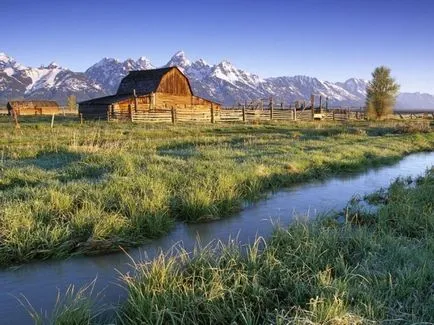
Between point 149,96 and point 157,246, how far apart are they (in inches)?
1600

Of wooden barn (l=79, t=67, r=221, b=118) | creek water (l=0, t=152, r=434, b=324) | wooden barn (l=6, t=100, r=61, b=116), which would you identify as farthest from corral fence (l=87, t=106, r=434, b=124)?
wooden barn (l=6, t=100, r=61, b=116)

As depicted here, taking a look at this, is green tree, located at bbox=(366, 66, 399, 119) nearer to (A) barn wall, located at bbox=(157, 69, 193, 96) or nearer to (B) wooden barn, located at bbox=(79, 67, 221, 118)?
(B) wooden barn, located at bbox=(79, 67, 221, 118)

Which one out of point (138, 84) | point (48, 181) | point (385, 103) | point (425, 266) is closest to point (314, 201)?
point (425, 266)

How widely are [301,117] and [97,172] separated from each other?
1841 inches

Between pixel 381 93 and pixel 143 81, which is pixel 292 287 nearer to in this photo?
pixel 143 81

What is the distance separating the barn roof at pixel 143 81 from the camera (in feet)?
160

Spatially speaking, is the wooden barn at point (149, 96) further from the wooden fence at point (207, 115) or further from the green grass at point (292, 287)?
the green grass at point (292, 287)

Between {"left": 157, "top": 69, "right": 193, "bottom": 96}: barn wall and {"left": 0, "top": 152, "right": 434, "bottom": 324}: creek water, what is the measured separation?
123ft

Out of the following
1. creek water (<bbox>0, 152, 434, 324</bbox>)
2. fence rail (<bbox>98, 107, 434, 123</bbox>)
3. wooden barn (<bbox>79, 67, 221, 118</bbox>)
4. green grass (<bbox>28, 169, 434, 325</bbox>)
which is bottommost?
creek water (<bbox>0, 152, 434, 324</bbox>)

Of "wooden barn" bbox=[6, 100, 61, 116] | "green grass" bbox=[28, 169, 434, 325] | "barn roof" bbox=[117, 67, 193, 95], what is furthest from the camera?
"wooden barn" bbox=[6, 100, 61, 116]

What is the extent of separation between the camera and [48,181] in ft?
34.6

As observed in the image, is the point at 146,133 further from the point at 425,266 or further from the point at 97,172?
the point at 425,266

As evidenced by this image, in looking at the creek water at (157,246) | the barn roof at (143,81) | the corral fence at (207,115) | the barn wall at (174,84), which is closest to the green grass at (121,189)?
the creek water at (157,246)

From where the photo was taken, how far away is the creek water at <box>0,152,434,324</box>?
552cm
